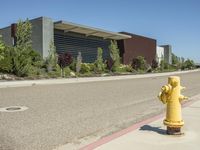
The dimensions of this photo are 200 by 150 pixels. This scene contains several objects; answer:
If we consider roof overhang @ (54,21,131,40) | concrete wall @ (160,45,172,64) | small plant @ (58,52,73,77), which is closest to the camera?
small plant @ (58,52,73,77)

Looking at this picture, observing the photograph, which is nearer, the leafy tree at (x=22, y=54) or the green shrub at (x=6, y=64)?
the green shrub at (x=6, y=64)

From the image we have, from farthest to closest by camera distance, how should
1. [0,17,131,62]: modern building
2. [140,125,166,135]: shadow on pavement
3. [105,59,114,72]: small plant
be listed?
1. [105,59,114,72]: small plant
2. [0,17,131,62]: modern building
3. [140,125,166,135]: shadow on pavement

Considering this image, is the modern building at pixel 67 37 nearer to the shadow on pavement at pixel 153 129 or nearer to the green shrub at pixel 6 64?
the green shrub at pixel 6 64

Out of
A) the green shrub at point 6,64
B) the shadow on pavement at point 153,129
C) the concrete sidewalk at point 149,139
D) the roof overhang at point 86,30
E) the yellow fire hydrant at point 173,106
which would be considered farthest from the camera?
the roof overhang at point 86,30

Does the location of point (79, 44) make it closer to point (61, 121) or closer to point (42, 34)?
point (42, 34)

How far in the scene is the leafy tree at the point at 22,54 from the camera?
29047mm

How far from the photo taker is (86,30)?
4962cm

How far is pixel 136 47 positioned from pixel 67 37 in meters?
19.4

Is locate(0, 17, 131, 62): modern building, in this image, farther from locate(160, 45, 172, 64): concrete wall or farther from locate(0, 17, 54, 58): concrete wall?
locate(160, 45, 172, 64): concrete wall

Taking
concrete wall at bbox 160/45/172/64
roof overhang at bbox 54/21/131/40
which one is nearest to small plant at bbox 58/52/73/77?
roof overhang at bbox 54/21/131/40

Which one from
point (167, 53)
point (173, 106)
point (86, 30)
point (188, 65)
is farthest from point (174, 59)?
point (173, 106)

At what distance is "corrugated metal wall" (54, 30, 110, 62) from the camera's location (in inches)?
1893

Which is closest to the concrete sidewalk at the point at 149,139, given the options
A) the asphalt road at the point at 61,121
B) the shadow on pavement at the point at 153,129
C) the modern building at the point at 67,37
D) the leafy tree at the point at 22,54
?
the shadow on pavement at the point at 153,129

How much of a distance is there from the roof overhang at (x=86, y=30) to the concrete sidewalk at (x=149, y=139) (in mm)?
36721
